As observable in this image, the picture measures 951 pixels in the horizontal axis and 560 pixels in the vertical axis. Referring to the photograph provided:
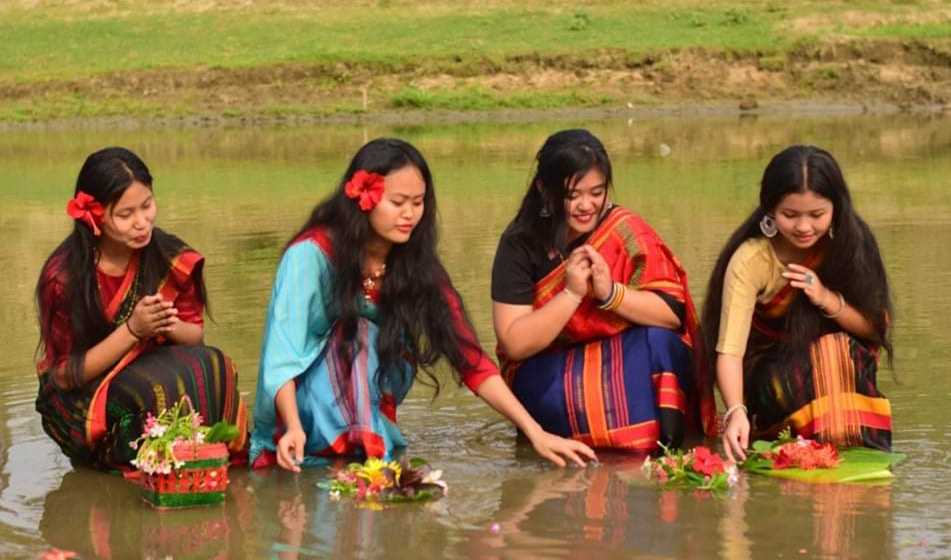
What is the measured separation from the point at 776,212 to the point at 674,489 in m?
1.04

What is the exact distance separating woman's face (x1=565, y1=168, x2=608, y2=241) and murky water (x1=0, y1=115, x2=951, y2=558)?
0.87 metres

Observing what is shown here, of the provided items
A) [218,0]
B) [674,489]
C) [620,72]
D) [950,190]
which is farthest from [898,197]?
[218,0]

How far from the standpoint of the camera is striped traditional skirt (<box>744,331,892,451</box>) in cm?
604

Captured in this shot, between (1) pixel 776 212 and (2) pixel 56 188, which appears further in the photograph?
(2) pixel 56 188

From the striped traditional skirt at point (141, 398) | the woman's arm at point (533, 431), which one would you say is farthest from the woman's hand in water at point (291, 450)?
the woman's arm at point (533, 431)

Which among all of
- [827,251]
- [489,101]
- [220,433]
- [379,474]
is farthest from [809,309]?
[489,101]

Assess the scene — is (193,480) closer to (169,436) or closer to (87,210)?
(169,436)

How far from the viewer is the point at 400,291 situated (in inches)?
240

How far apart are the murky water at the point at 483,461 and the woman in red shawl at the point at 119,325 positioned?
0.26 metres

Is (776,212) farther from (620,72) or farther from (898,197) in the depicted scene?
(620,72)

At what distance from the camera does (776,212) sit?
19.6ft

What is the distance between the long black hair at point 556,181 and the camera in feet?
19.9

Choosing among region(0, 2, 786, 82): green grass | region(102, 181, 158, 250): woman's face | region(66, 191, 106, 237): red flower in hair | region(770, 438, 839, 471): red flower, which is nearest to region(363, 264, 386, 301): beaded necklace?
region(102, 181, 158, 250): woman's face

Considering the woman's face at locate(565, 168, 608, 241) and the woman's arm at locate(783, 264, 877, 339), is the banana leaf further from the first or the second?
the woman's face at locate(565, 168, 608, 241)
